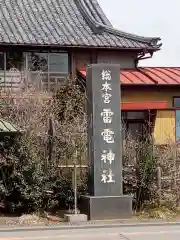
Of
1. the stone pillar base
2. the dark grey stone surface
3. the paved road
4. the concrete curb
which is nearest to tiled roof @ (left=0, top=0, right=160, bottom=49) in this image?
the dark grey stone surface

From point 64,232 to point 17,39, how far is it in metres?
12.3

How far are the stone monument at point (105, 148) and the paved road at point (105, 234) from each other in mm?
1561

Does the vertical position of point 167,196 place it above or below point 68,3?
below

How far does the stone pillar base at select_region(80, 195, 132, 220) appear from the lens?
15836 mm

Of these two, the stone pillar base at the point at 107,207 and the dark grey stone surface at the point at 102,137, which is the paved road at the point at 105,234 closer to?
the stone pillar base at the point at 107,207

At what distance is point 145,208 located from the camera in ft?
56.4

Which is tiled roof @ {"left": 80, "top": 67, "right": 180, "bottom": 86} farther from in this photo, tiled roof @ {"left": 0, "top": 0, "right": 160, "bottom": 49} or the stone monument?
the stone monument

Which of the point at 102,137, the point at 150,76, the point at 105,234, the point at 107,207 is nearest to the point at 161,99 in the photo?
the point at 150,76

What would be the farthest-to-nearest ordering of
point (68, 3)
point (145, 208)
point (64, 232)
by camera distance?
point (68, 3)
point (145, 208)
point (64, 232)

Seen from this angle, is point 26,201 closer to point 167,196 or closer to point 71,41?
point 167,196

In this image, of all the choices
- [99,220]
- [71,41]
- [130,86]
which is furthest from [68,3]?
[99,220]

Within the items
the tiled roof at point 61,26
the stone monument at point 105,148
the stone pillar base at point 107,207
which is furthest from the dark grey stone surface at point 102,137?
the tiled roof at point 61,26

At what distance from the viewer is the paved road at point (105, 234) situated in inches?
503

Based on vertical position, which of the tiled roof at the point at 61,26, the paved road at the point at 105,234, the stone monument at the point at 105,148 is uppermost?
the tiled roof at the point at 61,26
